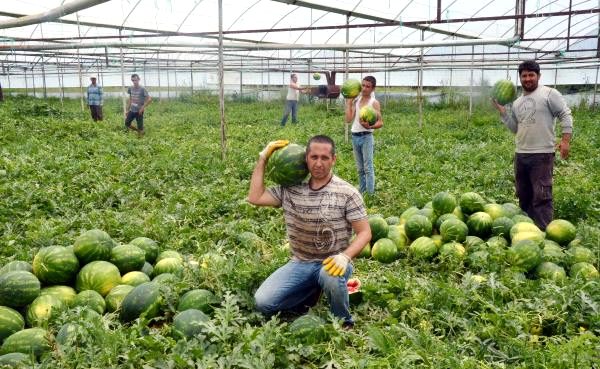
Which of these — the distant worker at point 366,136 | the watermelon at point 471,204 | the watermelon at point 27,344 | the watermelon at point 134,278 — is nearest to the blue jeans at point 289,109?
the distant worker at point 366,136

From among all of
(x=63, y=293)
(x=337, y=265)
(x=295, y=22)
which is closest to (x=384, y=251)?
(x=337, y=265)

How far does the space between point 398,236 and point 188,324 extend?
8.73ft

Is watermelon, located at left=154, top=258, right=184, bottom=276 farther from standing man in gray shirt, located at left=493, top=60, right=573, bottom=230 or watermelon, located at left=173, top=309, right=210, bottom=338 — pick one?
standing man in gray shirt, located at left=493, top=60, right=573, bottom=230

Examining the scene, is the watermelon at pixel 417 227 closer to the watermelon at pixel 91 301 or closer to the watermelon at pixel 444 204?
the watermelon at pixel 444 204

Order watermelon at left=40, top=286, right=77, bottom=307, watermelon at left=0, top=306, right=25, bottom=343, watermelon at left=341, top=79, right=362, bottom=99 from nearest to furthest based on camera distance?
watermelon at left=0, top=306, right=25, bottom=343 < watermelon at left=40, top=286, right=77, bottom=307 < watermelon at left=341, top=79, right=362, bottom=99

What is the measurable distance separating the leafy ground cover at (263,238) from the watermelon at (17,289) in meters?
0.48

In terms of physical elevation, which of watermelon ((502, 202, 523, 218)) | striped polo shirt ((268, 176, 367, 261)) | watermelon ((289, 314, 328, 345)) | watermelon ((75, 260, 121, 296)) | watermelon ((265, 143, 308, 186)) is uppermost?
watermelon ((265, 143, 308, 186))

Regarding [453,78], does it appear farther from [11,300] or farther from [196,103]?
[11,300]

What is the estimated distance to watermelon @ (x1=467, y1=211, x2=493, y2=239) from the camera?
5.34 m

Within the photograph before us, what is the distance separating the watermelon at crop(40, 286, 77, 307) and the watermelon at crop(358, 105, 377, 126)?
4.82m

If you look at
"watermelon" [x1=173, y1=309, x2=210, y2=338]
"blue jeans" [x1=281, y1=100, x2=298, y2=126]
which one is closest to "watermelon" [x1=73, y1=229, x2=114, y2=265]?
"watermelon" [x1=173, y1=309, x2=210, y2=338]

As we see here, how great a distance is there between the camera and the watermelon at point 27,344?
317 cm

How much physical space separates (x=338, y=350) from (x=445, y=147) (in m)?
9.63

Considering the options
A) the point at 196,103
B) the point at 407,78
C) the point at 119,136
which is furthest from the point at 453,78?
the point at 119,136
